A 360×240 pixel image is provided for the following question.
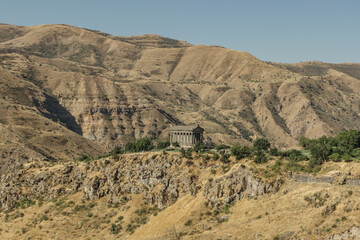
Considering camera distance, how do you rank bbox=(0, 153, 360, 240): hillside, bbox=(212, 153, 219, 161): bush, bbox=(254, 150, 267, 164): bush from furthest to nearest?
bbox=(212, 153, 219, 161): bush → bbox=(254, 150, 267, 164): bush → bbox=(0, 153, 360, 240): hillside

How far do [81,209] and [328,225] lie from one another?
54.8 meters

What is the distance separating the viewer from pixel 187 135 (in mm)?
125812

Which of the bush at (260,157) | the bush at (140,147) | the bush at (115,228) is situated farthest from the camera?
the bush at (140,147)

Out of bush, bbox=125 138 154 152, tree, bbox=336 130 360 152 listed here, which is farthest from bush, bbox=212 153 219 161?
bush, bbox=125 138 154 152

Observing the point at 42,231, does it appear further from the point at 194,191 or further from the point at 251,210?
the point at 251,210

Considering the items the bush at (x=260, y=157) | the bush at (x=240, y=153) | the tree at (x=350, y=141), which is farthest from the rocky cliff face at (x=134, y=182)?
the tree at (x=350, y=141)

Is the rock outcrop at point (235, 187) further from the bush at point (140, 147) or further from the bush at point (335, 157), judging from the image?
the bush at point (140, 147)

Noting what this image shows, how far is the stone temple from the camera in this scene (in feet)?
411

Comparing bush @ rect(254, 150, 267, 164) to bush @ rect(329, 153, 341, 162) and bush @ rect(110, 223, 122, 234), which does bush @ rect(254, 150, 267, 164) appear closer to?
bush @ rect(329, 153, 341, 162)

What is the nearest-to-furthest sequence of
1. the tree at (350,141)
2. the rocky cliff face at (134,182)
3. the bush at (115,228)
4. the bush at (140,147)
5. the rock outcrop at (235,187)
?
the rock outcrop at (235,187), the rocky cliff face at (134,182), the bush at (115,228), the tree at (350,141), the bush at (140,147)

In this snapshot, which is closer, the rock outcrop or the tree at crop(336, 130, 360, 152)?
the rock outcrop

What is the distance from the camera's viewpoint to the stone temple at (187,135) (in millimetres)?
125125

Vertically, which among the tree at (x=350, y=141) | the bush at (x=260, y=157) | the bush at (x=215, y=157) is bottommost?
the bush at (x=215, y=157)

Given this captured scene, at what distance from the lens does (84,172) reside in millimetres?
117562
